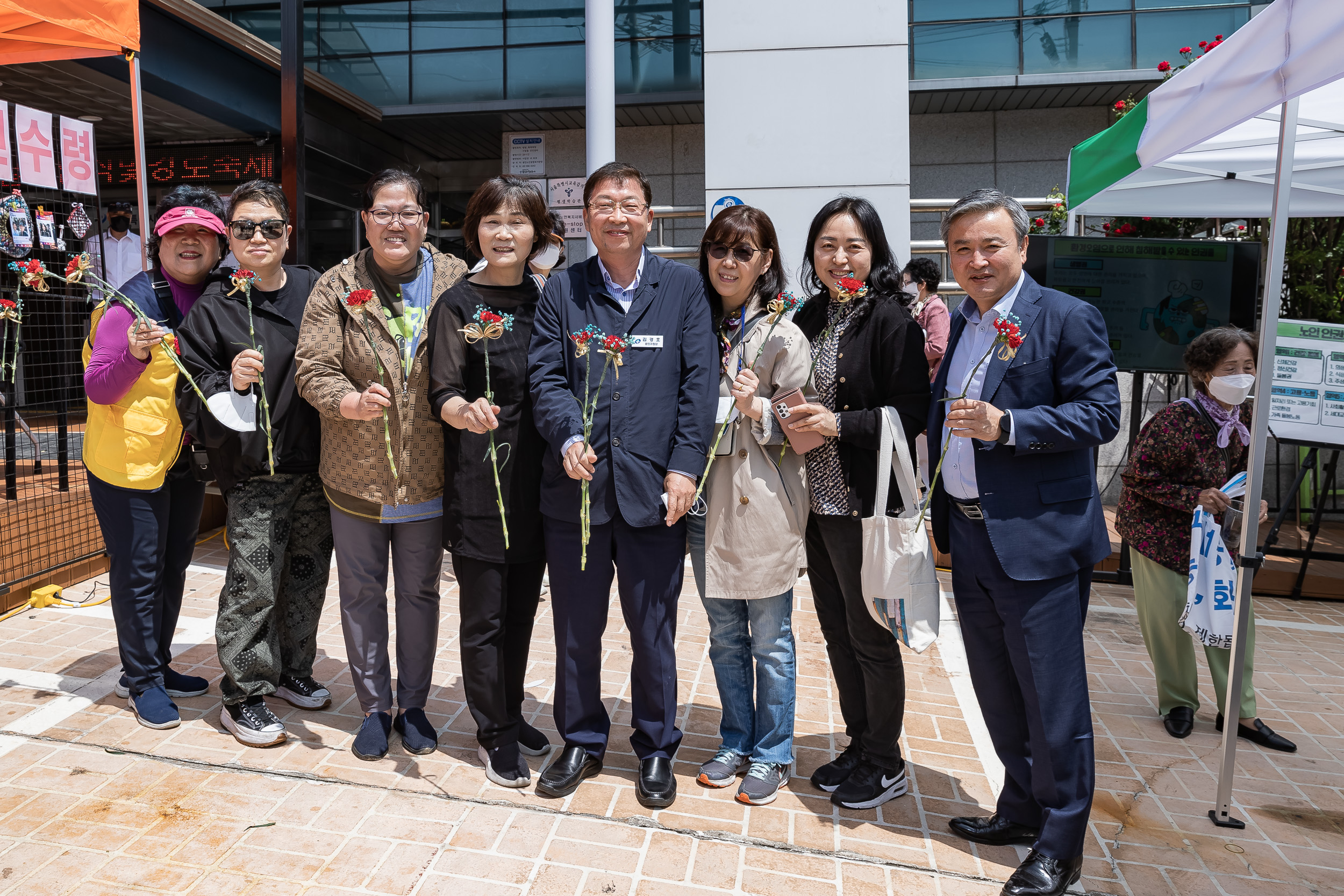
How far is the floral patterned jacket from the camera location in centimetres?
377

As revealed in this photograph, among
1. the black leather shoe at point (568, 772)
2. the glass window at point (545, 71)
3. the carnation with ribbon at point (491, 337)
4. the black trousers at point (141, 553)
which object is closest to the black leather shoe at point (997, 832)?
the black leather shoe at point (568, 772)

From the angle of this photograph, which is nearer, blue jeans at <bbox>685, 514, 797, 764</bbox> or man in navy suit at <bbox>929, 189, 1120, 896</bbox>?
man in navy suit at <bbox>929, 189, 1120, 896</bbox>

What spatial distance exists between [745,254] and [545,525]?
1.19m

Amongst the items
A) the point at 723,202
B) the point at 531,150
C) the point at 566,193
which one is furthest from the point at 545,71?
the point at 723,202

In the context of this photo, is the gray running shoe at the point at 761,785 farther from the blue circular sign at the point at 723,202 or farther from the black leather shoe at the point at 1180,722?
the blue circular sign at the point at 723,202

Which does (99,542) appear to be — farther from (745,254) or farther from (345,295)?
(745,254)

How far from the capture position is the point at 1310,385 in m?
5.68

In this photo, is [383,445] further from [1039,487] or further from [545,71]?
[545,71]

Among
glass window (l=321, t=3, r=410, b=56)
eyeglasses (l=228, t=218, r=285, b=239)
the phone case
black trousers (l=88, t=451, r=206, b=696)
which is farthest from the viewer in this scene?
glass window (l=321, t=3, r=410, b=56)

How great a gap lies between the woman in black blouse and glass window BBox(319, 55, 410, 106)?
9.70m

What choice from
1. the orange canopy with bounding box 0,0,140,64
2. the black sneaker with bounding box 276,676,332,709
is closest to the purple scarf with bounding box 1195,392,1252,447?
the black sneaker with bounding box 276,676,332,709

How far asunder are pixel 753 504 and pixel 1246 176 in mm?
4513

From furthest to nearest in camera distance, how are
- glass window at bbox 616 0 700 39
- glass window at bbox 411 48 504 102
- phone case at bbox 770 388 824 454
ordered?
1. glass window at bbox 411 48 504 102
2. glass window at bbox 616 0 700 39
3. phone case at bbox 770 388 824 454

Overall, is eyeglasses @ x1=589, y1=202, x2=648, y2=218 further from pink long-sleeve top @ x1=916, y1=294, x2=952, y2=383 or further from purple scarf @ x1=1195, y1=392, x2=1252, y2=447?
pink long-sleeve top @ x1=916, y1=294, x2=952, y2=383
